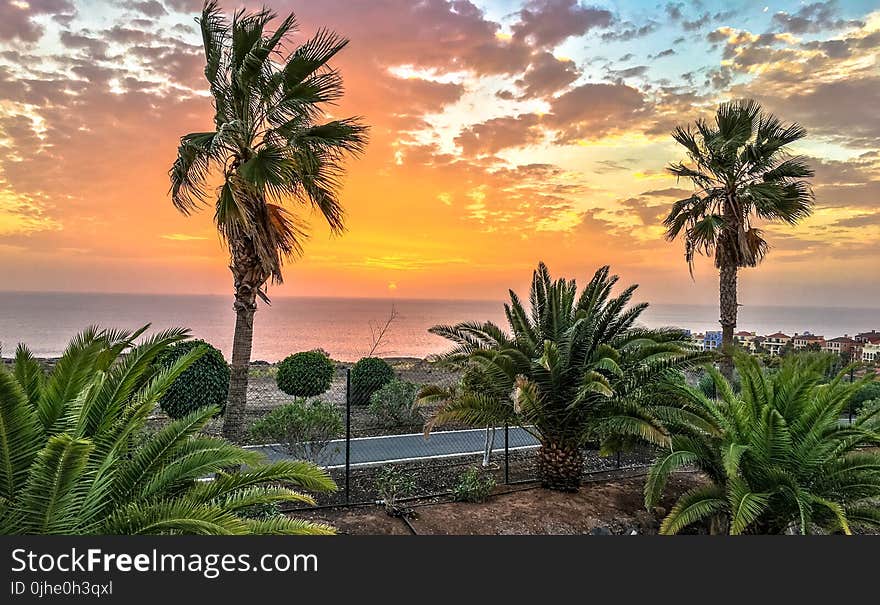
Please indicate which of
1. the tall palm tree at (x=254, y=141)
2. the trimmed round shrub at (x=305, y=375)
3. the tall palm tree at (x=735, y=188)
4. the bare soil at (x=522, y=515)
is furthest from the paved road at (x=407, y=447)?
the tall palm tree at (x=735, y=188)

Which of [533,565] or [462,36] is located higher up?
[462,36]

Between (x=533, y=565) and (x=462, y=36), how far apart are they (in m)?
11.2

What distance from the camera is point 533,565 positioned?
2598 millimetres

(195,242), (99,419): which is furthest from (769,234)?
(195,242)

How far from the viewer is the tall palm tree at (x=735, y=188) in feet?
39.7

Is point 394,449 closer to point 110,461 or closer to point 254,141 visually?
point 254,141

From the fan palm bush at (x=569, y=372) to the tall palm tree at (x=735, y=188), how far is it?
216 inches

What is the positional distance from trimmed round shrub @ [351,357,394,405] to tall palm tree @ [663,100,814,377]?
308 inches

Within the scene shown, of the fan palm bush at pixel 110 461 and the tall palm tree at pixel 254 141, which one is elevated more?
the tall palm tree at pixel 254 141

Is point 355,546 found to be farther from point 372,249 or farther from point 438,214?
point 372,249

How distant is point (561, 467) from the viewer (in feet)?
24.8

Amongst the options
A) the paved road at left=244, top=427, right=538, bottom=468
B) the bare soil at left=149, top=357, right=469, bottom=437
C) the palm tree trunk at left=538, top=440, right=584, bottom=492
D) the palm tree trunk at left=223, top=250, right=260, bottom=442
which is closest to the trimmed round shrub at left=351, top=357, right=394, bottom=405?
the bare soil at left=149, top=357, right=469, bottom=437

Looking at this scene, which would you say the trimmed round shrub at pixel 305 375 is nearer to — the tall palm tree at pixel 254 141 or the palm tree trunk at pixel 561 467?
the tall palm tree at pixel 254 141

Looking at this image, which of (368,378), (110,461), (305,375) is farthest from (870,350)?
(110,461)
